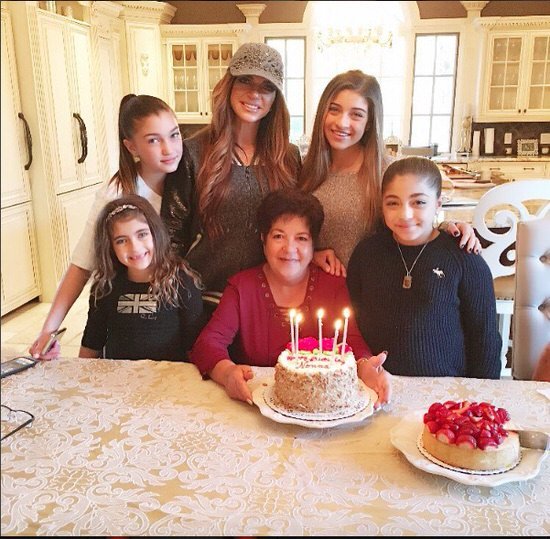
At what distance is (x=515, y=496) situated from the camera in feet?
2.01

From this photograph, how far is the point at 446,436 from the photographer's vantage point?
655 millimetres

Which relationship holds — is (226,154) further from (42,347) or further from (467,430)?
(467,430)

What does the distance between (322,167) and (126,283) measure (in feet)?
1.69

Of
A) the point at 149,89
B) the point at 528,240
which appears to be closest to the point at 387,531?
the point at 149,89

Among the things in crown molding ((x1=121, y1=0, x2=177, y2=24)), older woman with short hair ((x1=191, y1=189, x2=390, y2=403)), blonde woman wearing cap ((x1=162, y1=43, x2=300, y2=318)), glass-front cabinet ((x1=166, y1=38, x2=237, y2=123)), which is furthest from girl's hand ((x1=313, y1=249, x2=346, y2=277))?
crown molding ((x1=121, y1=0, x2=177, y2=24))

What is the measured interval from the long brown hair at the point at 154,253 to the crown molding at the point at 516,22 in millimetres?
738

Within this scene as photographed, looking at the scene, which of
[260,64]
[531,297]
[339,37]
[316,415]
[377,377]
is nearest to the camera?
[316,415]

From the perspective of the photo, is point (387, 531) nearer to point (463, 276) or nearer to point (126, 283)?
point (463, 276)

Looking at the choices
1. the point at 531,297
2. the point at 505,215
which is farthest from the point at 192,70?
the point at 505,215

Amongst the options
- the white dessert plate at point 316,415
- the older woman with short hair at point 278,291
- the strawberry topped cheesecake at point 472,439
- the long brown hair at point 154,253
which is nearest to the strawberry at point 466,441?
the strawberry topped cheesecake at point 472,439

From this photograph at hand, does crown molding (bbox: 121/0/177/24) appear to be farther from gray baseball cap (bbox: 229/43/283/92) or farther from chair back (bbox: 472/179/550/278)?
chair back (bbox: 472/179/550/278)

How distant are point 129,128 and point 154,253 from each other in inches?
9.8

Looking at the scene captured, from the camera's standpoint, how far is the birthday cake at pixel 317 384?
763 mm

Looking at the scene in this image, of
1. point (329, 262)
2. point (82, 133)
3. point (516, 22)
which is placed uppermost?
point (516, 22)
